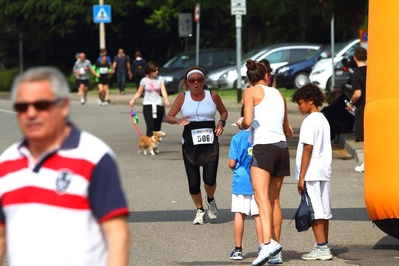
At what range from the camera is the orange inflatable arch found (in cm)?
871

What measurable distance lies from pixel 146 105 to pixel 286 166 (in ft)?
30.3

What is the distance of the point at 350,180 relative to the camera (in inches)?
556

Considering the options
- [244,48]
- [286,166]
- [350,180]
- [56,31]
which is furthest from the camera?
[244,48]

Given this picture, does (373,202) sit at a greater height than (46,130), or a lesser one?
lesser

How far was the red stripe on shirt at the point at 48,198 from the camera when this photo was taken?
3846 mm

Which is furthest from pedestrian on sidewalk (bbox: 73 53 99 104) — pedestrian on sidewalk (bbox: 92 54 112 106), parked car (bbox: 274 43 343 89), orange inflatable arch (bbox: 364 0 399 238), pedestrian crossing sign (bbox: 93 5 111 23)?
orange inflatable arch (bbox: 364 0 399 238)

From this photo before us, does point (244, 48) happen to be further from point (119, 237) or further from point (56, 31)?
point (119, 237)

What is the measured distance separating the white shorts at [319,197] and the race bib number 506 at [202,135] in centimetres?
232

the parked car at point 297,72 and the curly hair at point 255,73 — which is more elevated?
the curly hair at point 255,73

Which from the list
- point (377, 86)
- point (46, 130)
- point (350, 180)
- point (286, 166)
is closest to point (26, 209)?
point (46, 130)

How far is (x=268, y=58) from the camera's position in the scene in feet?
115

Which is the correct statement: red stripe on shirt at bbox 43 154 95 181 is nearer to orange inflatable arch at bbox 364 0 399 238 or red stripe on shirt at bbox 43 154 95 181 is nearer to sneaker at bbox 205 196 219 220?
orange inflatable arch at bbox 364 0 399 238

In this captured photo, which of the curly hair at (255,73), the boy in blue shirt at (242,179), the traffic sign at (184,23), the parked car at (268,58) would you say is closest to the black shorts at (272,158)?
the boy in blue shirt at (242,179)

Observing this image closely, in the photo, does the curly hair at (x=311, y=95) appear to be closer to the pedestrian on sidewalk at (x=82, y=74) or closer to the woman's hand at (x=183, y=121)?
the woman's hand at (x=183, y=121)
